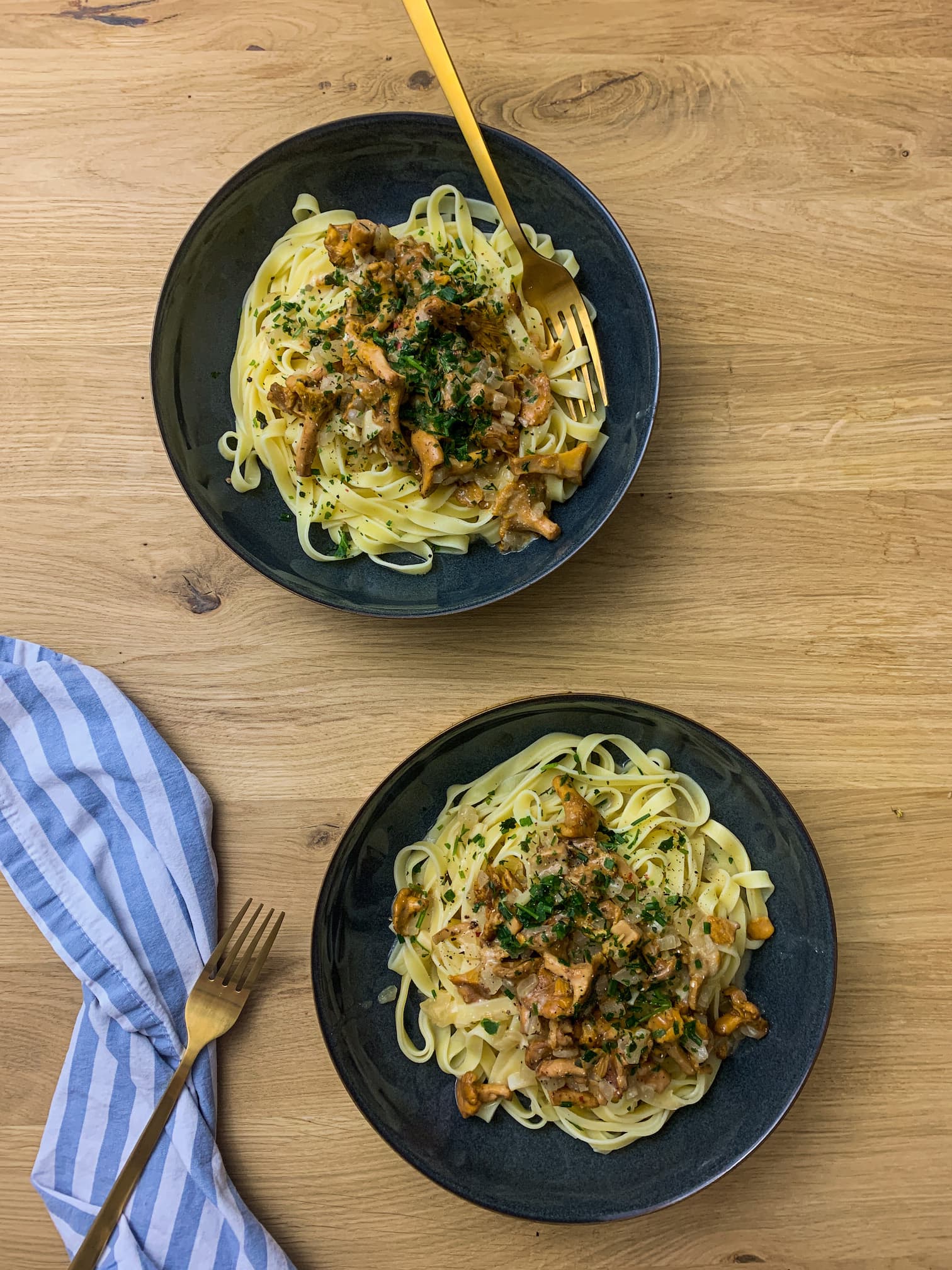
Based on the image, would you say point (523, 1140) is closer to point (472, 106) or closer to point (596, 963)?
point (596, 963)

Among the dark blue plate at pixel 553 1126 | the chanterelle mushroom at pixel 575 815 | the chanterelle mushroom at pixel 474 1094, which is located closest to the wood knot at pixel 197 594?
the dark blue plate at pixel 553 1126

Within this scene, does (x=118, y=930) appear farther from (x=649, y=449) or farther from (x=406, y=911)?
(x=649, y=449)

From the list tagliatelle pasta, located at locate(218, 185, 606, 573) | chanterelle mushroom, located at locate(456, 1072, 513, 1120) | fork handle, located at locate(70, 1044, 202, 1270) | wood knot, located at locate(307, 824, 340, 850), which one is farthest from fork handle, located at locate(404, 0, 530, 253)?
fork handle, located at locate(70, 1044, 202, 1270)

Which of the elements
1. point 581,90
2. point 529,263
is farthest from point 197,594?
point 581,90

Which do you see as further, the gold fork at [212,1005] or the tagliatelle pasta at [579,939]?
the gold fork at [212,1005]

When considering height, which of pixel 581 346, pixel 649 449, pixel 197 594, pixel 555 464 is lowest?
pixel 197 594

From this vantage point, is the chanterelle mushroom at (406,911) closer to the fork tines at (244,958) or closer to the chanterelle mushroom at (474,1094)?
the fork tines at (244,958)
